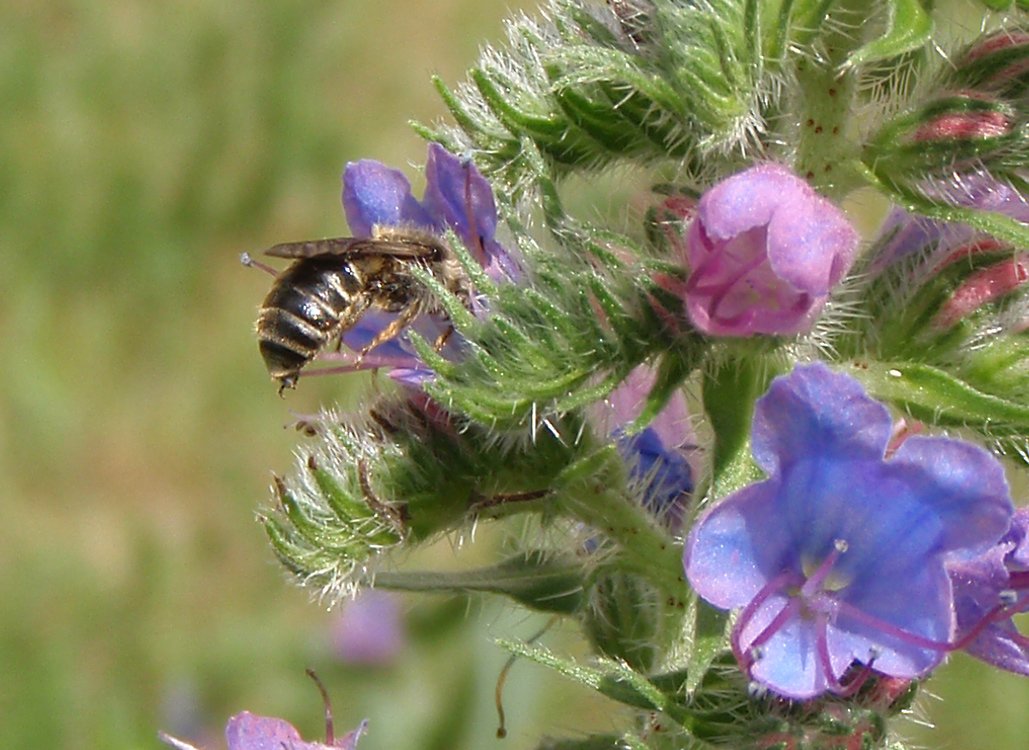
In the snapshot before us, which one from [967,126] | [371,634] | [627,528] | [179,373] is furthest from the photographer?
[179,373]

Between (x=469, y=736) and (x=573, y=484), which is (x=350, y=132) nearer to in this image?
(x=469, y=736)

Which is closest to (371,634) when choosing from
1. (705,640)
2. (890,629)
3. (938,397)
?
(705,640)

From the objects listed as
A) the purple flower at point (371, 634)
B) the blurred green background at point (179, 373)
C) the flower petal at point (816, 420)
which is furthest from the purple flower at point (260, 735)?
the purple flower at point (371, 634)

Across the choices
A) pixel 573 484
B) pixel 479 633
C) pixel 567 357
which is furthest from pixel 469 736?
pixel 567 357

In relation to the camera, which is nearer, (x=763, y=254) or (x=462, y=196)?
(x=763, y=254)

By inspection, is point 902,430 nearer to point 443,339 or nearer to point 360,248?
point 443,339

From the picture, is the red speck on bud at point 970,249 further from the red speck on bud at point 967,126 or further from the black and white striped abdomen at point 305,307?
the black and white striped abdomen at point 305,307

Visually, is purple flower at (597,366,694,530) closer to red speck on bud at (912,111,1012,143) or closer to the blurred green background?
red speck on bud at (912,111,1012,143)
